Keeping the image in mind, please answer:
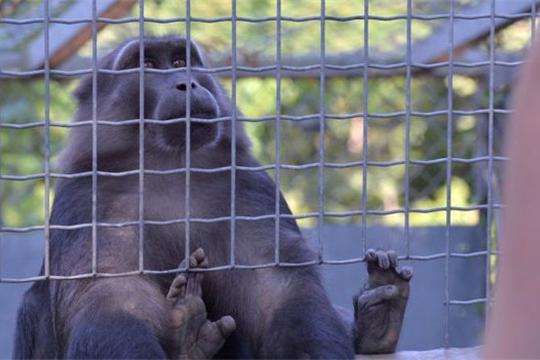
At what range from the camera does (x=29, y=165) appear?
277 inches

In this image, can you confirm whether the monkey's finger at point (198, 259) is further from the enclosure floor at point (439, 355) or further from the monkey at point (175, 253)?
the enclosure floor at point (439, 355)

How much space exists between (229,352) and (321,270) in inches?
15.4

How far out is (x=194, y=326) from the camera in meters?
3.14

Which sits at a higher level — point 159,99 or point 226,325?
point 159,99

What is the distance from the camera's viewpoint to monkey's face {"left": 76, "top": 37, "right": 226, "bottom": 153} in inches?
131

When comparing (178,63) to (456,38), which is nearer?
(178,63)

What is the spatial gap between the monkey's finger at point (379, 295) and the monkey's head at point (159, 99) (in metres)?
0.69

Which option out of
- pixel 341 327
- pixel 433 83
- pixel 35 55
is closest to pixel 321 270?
pixel 341 327

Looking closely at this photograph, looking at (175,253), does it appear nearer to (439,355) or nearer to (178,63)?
(178,63)

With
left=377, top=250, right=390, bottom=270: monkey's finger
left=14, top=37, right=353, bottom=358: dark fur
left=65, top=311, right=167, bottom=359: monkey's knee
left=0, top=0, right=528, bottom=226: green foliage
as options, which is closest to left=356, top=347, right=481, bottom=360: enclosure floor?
left=14, top=37, right=353, bottom=358: dark fur

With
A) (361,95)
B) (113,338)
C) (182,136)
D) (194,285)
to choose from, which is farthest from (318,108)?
(113,338)

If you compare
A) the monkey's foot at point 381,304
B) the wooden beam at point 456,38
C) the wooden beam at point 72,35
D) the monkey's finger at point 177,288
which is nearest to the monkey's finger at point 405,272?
the monkey's foot at point 381,304

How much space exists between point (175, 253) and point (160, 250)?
0.19 feet

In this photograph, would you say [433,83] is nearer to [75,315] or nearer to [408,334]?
[408,334]
